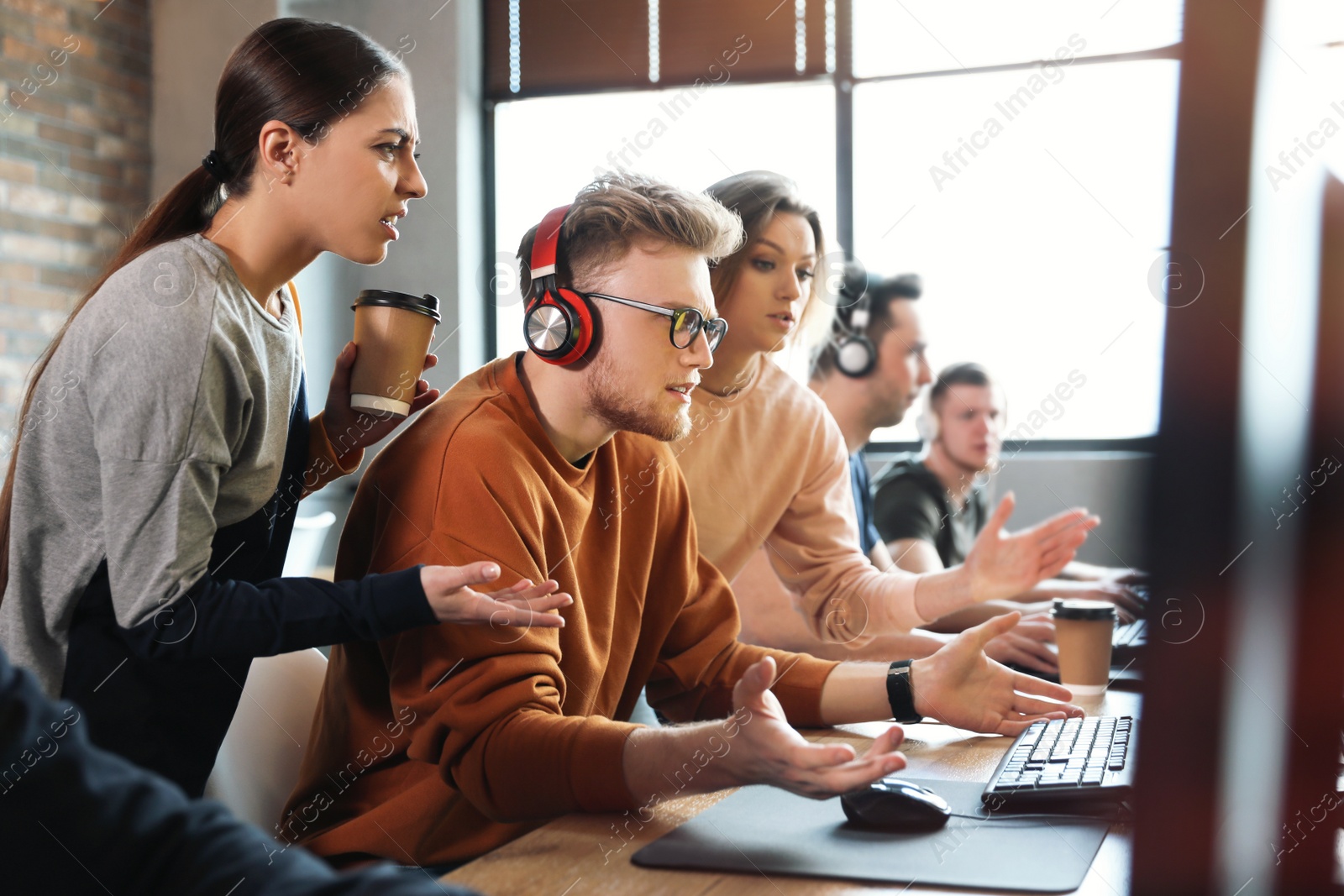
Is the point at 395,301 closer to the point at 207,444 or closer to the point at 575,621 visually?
the point at 207,444

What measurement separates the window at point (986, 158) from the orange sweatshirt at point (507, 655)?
2894 mm

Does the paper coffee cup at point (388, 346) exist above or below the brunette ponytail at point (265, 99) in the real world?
below

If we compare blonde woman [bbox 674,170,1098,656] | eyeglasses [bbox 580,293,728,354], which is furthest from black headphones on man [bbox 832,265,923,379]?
eyeglasses [bbox 580,293,728,354]

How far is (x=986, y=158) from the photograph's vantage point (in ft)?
13.7

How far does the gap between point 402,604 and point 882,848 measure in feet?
1.57

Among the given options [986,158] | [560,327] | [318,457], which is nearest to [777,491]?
[560,327]

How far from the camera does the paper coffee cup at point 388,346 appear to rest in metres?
1.25

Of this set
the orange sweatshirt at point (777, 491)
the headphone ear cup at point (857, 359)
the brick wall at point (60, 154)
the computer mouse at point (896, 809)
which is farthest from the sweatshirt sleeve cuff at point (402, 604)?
the brick wall at point (60, 154)

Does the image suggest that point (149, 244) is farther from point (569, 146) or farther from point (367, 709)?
point (569, 146)

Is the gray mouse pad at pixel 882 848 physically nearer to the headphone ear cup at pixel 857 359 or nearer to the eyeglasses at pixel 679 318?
the eyeglasses at pixel 679 318

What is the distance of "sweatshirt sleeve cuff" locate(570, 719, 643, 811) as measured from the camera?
0.94m

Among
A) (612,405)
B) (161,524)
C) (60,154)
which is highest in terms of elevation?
(60,154)

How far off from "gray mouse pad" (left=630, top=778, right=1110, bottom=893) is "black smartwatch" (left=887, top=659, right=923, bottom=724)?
29 cm

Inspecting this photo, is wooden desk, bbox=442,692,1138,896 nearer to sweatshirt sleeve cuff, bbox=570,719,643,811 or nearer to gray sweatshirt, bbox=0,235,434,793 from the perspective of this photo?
sweatshirt sleeve cuff, bbox=570,719,643,811
